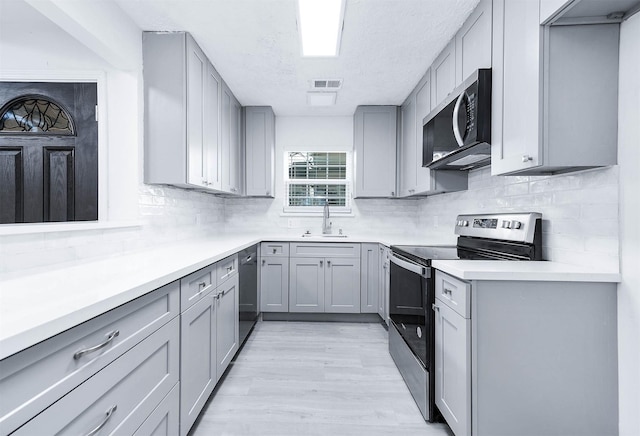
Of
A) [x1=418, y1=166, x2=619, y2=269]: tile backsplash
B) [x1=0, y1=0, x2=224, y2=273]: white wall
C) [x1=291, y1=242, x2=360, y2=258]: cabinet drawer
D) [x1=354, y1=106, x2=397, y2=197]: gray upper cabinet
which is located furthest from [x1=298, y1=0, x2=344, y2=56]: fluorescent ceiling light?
[x1=291, y1=242, x2=360, y2=258]: cabinet drawer

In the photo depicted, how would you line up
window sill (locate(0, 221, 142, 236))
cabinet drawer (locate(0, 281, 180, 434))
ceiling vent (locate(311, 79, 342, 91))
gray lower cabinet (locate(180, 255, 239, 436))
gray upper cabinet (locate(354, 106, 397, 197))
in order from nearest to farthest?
cabinet drawer (locate(0, 281, 180, 434)) < window sill (locate(0, 221, 142, 236)) < gray lower cabinet (locate(180, 255, 239, 436)) < ceiling vent (locate(311, 79, 342, 91)) < gray upper cabinet (locate(354, 106, 397, 197))

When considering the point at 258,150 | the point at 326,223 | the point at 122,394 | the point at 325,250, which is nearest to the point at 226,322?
the point at 122,394

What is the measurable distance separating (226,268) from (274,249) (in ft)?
3.92

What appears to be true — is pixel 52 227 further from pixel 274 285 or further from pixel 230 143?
pixel 274 285

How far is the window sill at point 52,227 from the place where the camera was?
1.26 meters

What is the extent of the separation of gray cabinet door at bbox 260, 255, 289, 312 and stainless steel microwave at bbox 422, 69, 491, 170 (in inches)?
74.4

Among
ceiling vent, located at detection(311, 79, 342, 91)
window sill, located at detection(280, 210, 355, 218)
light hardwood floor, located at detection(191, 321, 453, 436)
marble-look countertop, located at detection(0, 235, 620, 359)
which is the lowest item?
light hardwood floor, located at detection(191, 321, 453, 436)

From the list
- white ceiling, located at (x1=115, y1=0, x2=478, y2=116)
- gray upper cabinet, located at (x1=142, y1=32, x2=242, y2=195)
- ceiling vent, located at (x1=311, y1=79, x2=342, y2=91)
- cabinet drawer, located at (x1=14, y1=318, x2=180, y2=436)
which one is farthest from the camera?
ceiling vent, located at (x1=311, y1=79, x2=342, y2=91)

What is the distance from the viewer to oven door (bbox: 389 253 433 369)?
174 cm

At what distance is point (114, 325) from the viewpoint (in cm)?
97

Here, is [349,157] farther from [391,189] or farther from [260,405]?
[260,405]

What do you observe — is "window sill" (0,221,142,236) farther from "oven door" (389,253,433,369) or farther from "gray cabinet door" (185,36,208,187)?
"oven door" (389,253,433,369)

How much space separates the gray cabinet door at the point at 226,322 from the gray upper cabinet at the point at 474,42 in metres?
2.10

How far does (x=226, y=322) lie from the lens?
2.09 metres
